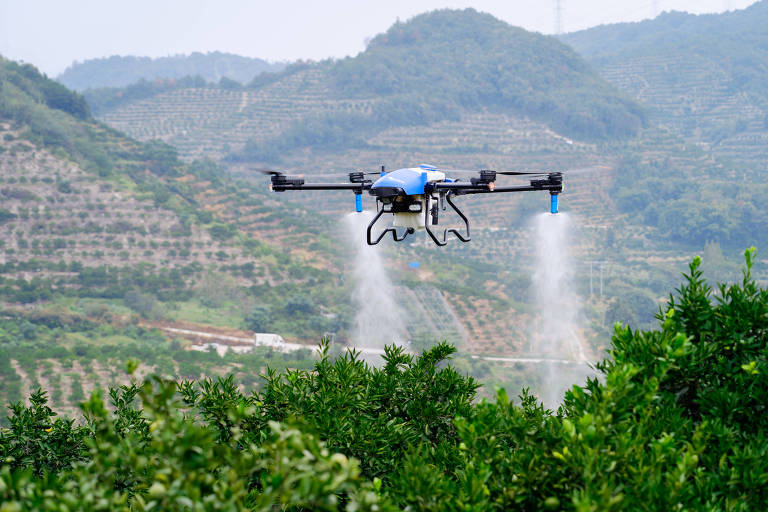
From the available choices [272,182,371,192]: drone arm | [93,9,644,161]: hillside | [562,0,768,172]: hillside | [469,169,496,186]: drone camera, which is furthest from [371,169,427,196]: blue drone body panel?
[562,0,768,172]: hillside

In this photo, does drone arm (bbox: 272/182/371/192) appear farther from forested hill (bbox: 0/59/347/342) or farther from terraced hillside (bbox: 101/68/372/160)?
terraced hillside (bbox: 101/68/372/160)

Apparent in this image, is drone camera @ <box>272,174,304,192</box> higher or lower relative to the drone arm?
higher

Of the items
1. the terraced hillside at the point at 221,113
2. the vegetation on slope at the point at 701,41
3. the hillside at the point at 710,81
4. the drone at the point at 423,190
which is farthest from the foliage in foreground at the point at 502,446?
the vegetation on slope at the point at 701,41

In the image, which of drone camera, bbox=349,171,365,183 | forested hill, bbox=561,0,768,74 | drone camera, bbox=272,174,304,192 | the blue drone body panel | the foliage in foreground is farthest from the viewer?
forested hill, bbox=561,0,768,74

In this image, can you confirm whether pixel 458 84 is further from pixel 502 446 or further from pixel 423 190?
pixel 502 446

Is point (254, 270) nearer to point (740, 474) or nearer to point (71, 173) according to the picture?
point (71, 173)

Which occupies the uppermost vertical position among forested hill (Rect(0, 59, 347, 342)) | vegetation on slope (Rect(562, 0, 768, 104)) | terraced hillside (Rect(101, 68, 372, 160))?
vegetation on slope (Rect(562, 0, 768, 104))

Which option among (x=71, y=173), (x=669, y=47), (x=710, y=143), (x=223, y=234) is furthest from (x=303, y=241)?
(x=669, y=47)

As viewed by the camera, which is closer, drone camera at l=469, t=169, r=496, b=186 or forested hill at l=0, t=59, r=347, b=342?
drone camera at l=469, t=169, r=496, b=186

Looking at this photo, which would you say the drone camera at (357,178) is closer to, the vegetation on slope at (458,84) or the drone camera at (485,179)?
the drone camera at (485,179)
